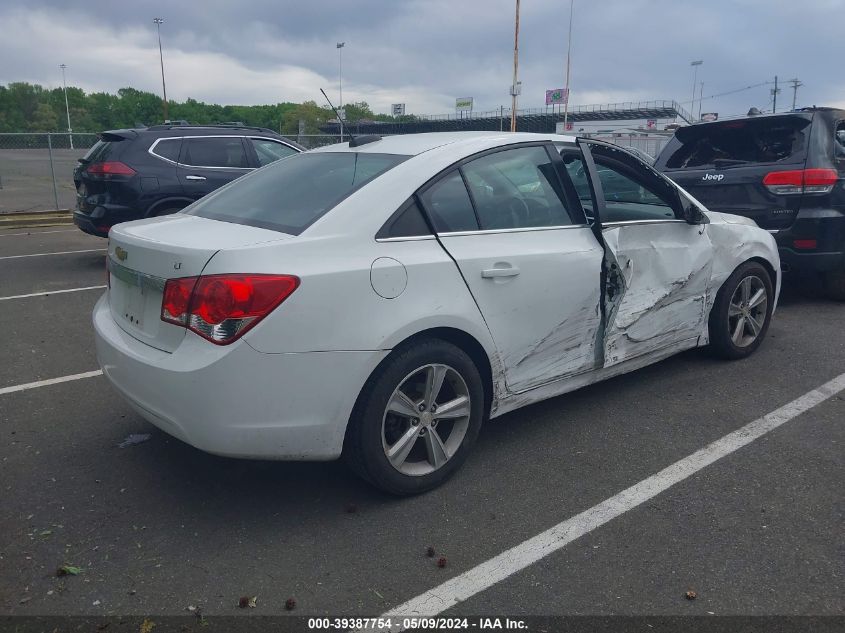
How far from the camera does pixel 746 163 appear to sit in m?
6.77

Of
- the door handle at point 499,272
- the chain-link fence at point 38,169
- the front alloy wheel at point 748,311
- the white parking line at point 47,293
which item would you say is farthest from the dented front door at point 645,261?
the chain-link fence at point 38,169

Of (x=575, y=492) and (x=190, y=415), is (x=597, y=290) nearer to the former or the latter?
(x=575, y=492)

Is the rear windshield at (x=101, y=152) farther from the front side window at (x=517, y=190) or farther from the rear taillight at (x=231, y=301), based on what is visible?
the rear taillight at (x=231, y=301)

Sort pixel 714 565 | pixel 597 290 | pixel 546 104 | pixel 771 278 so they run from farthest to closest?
pixel 546 104, pixel 771 278, pixel 597 290, pixel 714 565

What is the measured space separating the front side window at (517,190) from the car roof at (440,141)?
0.07 metres

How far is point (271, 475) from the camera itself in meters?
3.58

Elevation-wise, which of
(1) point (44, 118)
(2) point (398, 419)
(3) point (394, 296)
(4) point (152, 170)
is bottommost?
(2) point (398, 419)

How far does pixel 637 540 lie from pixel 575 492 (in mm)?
460

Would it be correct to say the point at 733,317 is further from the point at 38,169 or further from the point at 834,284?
the point at 38,169

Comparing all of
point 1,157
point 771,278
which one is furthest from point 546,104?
point 771,278

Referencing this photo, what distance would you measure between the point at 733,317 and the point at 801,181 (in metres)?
2.03

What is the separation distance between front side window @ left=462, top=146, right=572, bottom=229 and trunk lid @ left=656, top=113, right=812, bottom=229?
3.44 meters

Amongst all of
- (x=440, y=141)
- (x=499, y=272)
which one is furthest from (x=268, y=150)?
(x=499, y=272)

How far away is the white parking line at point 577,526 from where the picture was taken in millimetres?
2645
